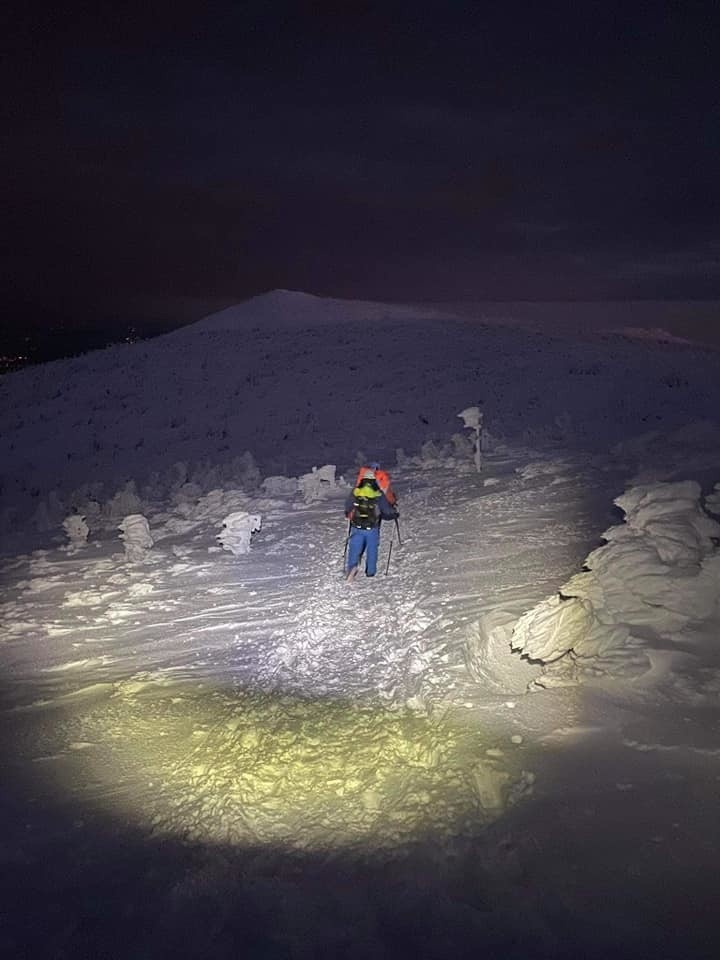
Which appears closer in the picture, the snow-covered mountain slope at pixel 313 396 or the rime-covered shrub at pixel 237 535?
the rime-covered shrub at pixel 237 535

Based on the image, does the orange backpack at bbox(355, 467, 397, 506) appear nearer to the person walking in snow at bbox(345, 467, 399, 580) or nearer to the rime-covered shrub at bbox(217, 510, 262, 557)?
the person walking in snow at bbox(345, 467, 399, 580)

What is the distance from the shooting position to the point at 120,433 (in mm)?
26062

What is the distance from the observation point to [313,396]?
31750 millimetres

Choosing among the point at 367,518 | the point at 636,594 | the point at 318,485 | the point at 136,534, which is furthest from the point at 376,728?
the point at 318,485

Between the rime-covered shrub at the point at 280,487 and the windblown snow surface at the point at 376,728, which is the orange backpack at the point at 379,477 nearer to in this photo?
the windblown snow surface at the point at 376,728

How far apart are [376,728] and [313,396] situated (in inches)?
1070

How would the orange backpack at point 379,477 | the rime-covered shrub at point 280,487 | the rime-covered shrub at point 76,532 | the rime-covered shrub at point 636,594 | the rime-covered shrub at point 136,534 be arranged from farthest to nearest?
the rime-covered shrub at point 280,487 < the rime-covered shrub at point 76,532 < the rime-covered shrub at point 136,534 < the orange backpack at point 379,477 < the rime-covered shrub at point 636,594

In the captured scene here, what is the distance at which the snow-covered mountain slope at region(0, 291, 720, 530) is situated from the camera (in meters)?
21.3

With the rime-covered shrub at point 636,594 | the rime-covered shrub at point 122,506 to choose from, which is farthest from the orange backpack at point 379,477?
the rime-covered shrub at point 122,506

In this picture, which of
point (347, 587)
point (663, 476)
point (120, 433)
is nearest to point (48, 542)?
point (347, 587)

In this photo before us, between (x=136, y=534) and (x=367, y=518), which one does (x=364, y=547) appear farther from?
(x=136, y=534)

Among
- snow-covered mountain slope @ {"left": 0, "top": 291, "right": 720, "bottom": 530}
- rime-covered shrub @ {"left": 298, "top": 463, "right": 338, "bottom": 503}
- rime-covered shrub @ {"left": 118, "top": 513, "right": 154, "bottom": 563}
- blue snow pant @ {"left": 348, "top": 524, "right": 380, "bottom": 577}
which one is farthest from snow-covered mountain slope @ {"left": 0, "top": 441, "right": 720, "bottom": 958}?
snow-covered mountain slope @ {"left": 0, "top": 291, "right": 720, "bottom": 530}

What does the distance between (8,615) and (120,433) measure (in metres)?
18.7

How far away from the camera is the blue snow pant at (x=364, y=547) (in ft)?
29.1
